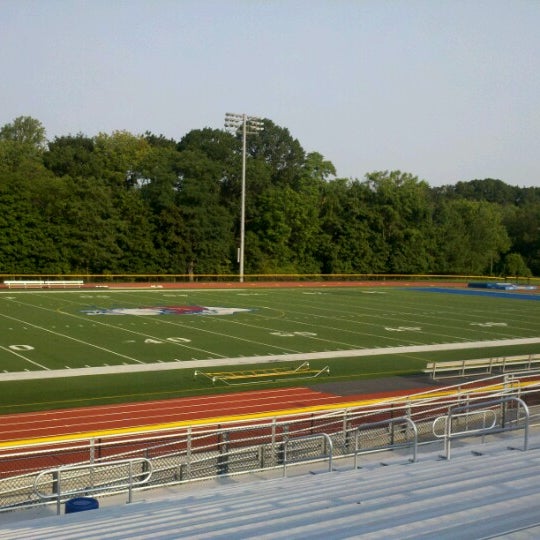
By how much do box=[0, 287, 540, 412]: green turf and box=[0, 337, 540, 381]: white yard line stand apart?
54 centimetres

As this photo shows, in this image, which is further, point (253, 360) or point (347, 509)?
point (253, 360)

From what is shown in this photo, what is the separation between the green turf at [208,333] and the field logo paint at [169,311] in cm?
82

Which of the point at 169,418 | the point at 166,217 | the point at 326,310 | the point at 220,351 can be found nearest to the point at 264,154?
the point at 166,217

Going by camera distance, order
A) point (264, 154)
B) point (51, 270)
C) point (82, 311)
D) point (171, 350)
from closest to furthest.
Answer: point (171, 350), point (82, 311), point (51, 270), point (264, 154)

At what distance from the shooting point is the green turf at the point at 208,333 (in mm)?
20594

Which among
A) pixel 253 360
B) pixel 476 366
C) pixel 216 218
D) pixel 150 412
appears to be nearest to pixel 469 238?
pixel 216 218

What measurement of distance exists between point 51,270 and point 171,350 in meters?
39.6

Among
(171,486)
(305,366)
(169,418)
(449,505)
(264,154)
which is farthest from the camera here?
(264,154)

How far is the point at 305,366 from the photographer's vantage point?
23281mm

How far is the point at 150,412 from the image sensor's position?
17594mm

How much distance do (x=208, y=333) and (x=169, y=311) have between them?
26.2 ft

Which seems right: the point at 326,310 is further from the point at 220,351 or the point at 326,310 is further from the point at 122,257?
the point at 122,257

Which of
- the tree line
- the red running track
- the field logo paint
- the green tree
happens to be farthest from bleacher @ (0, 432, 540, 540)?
the green tree

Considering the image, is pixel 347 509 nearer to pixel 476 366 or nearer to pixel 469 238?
pixel 476 366
